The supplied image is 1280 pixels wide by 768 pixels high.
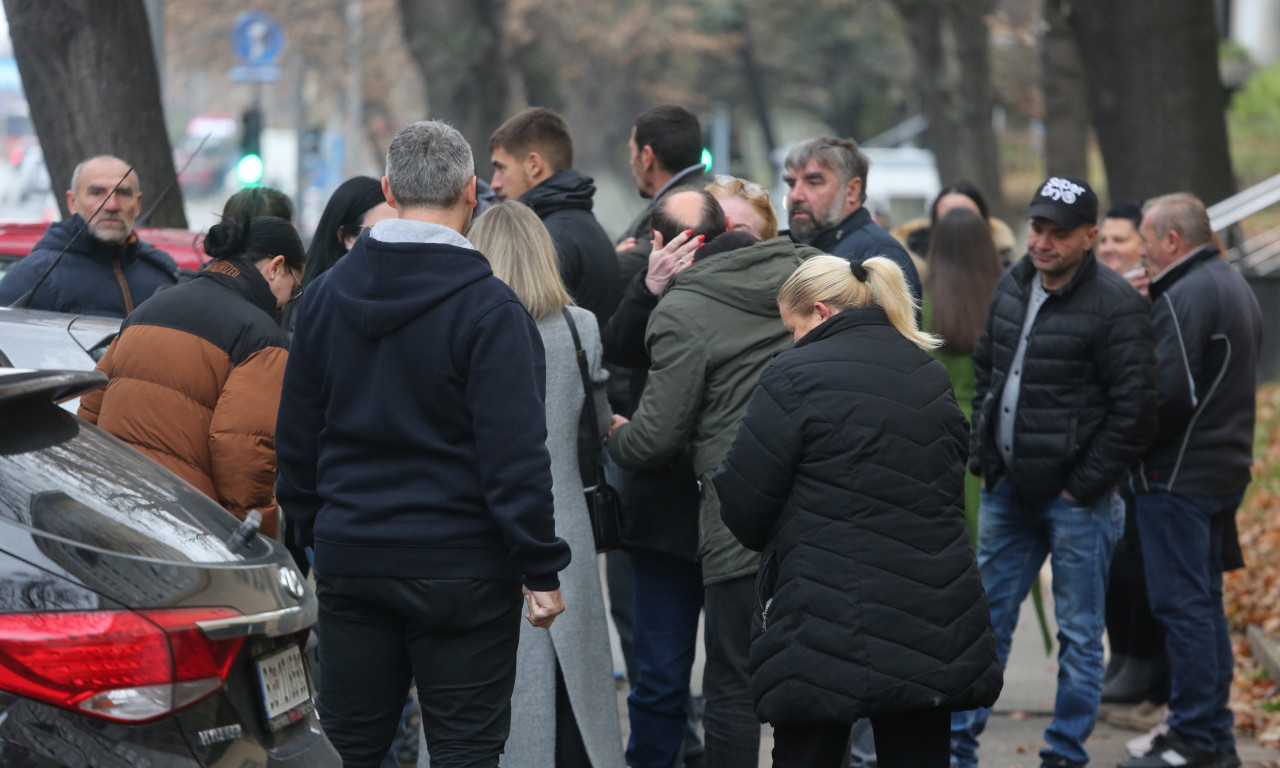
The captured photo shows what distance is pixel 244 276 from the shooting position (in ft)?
15.9

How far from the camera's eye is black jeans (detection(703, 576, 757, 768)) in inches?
192

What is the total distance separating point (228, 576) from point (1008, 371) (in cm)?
344

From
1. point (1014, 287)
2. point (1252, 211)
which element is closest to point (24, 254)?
point (1014, 287)

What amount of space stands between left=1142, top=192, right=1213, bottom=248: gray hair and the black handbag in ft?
8.70

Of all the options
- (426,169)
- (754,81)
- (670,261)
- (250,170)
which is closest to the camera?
(426,169)

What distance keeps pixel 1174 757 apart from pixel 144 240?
17.5 feet

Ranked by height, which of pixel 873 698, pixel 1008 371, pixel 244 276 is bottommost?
pixel 873 698

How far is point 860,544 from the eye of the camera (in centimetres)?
386

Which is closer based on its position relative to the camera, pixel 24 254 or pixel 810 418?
pixel 810 418

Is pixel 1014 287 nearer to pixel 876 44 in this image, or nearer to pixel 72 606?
pixel 72 606

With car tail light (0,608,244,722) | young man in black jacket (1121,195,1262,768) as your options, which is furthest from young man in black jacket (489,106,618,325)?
car tail light (0,608,244,722)

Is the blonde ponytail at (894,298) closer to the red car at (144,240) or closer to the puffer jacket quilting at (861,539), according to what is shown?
the puffer jacket quilting at (861,539)

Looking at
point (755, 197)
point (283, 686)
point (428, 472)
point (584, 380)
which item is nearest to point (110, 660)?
point (283, 686)

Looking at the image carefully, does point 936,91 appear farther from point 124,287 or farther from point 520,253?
point 520,253
